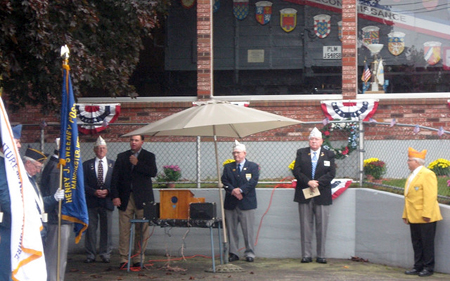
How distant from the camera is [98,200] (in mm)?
10484

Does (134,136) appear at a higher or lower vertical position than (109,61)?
lower

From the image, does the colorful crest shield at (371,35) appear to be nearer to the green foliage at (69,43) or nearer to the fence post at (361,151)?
the fence post at (361,151)

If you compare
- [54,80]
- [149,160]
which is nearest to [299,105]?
[149,160]

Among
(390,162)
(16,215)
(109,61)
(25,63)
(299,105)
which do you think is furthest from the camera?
(299,105)

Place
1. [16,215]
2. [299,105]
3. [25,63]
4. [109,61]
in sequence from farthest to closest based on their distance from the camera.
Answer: [299,105] < [109,61] < [25,63] < [16,215]

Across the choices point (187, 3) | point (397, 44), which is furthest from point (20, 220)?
point (397, 44)

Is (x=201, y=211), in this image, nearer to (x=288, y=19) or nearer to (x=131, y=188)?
(x=131, y=188)

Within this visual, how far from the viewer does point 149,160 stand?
9672mm

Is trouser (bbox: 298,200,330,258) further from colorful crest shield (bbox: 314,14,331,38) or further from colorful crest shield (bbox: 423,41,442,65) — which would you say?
colorful crest shield (bbox: 423,41,442,65)

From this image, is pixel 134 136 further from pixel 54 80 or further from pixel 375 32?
pixel 375 32

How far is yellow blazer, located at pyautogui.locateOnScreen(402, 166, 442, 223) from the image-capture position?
8664 mm

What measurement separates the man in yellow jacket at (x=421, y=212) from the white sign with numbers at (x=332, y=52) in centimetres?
473

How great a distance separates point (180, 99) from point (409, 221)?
19.1 ft

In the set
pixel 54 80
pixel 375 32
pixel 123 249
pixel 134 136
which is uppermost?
pixel 375 32
